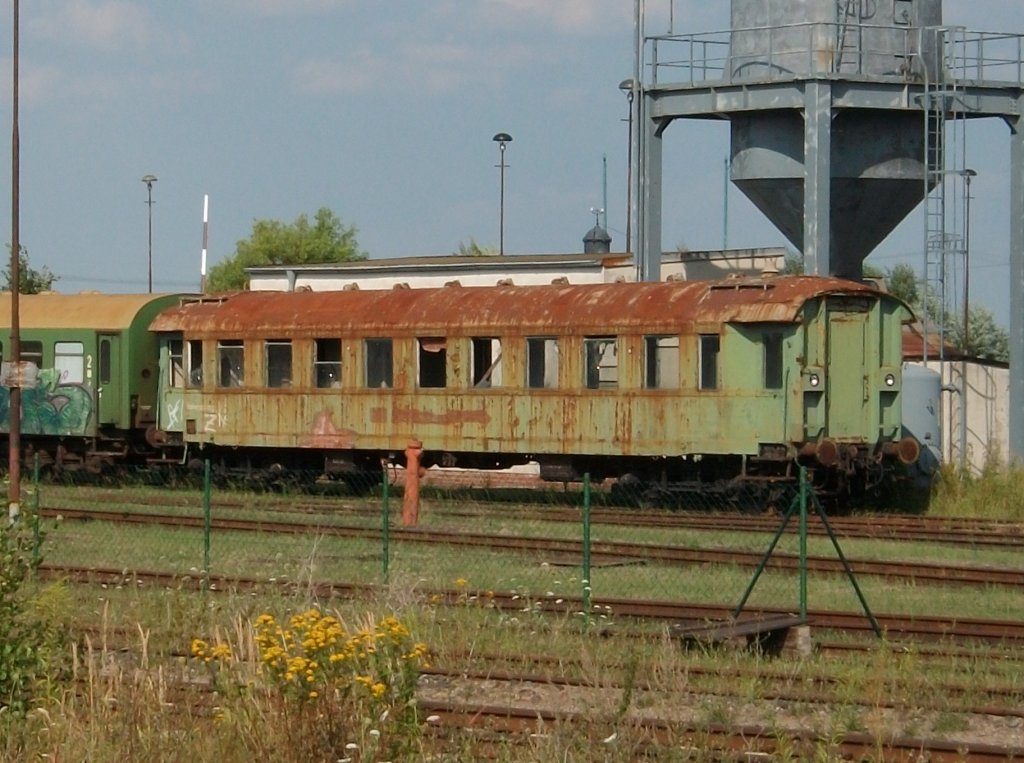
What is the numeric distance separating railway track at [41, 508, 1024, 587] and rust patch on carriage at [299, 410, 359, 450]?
13.8 feet

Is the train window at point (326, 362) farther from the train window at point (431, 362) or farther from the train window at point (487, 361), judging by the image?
the train window at point (487, 361)

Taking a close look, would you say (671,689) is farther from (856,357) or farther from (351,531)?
(856,357)

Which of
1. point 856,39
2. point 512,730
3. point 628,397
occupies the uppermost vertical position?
point 856,39

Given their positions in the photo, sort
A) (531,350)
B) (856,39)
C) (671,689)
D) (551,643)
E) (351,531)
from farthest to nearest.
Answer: (856,39) < (531,350) < (351,531) < (551,643) < (671,689)

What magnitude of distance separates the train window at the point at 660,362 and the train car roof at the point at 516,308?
0.76 ft

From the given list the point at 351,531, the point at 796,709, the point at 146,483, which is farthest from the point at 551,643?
the point at 146,483

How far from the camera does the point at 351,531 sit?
2053 centimetres

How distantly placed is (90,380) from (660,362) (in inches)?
413

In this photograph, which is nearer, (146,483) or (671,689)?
(671,689)

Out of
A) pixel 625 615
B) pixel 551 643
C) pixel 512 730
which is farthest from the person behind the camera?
pixel 625 615

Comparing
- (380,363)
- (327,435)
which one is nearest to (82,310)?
(327,435)

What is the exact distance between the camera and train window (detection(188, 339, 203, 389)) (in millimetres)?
28312

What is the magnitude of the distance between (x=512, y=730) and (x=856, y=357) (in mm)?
14970

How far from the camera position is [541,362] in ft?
81.9
